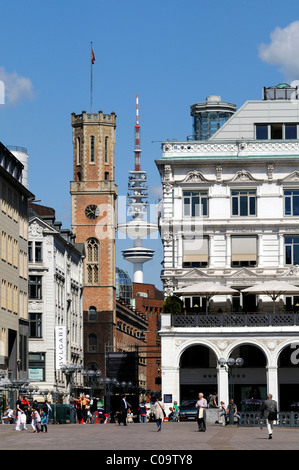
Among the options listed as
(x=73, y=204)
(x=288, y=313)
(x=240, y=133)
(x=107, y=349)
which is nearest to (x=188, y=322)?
(x=288, y=313)

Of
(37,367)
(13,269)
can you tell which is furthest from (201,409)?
(37,367)

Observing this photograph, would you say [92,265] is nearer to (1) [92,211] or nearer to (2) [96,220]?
(2) [96,220]

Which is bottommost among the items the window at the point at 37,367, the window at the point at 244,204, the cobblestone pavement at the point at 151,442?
the cobblestone pavement at the point at 151,442

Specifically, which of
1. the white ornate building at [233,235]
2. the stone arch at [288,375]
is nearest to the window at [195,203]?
the white ornate building at [233,235]

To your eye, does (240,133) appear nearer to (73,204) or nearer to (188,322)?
(188,322)

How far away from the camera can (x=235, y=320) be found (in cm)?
7531

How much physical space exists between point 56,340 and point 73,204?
194 ft

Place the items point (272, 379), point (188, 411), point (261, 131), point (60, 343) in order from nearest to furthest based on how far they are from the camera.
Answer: point (188, 411), point (272, 379), point (261, 131), point (60, 343)

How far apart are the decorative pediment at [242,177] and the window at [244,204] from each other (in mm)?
896

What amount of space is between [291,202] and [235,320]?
9.38 meters

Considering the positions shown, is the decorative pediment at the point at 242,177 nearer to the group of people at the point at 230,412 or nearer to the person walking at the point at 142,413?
the group of people at the point at 230,412

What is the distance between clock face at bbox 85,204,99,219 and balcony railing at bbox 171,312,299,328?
8976 centimetres

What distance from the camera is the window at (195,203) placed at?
78.4m

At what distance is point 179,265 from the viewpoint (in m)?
77.9
